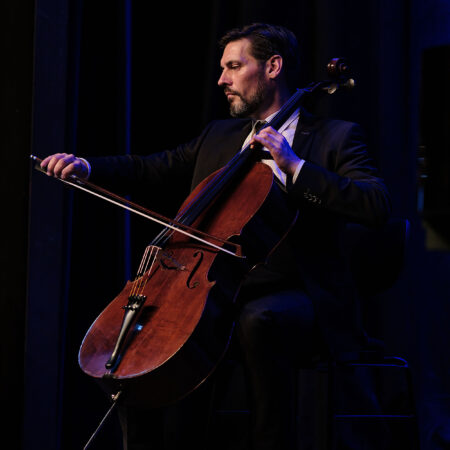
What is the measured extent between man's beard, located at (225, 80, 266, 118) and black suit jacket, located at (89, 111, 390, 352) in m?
0.05

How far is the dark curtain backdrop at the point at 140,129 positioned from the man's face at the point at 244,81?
285mm

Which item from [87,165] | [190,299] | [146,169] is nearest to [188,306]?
[190,299]

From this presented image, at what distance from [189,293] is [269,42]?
0.98 m

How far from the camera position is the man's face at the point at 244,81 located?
6.71 ft

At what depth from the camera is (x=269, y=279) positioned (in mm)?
1800

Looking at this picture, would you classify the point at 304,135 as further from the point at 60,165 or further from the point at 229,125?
the point at 60,165

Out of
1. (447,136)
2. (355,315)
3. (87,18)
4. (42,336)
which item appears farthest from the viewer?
(87,18)

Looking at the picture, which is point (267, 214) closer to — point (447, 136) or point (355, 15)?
point (447, 136)

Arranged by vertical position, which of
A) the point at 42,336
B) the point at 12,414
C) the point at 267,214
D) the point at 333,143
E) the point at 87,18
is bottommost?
the point at 12,414

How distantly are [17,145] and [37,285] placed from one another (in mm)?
476

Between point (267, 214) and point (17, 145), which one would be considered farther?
point (17, 145)

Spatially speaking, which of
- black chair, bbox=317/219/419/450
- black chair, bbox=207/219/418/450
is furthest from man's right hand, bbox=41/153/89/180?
black chair, bbox=317/219/419/450

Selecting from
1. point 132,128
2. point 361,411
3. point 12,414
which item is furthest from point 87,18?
point 361,411

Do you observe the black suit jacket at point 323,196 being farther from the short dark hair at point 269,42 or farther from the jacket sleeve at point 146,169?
the short dark hair at point 269,42
